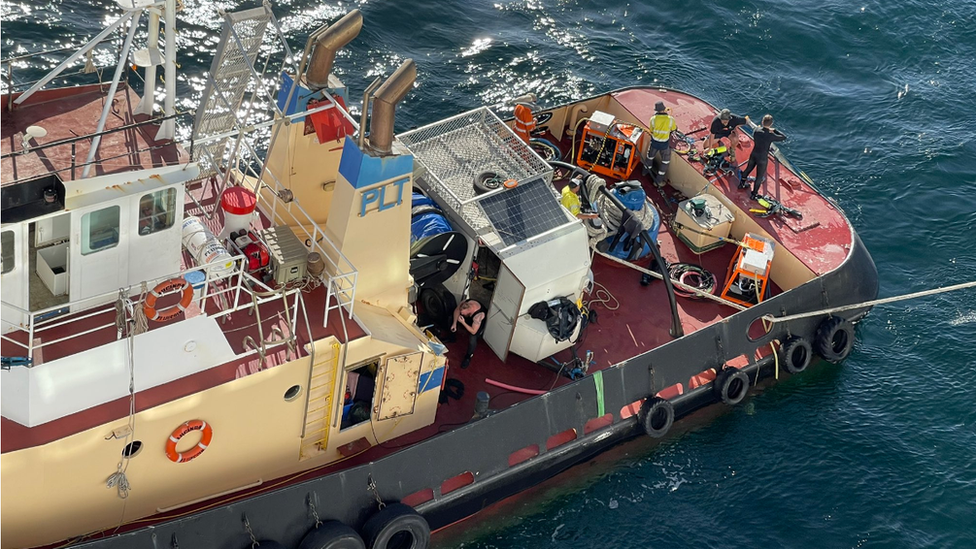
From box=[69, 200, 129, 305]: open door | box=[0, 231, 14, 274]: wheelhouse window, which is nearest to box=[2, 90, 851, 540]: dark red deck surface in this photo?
box=[69, 200, 129, 305]: open door

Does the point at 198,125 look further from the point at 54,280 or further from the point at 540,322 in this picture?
the point at 540,322

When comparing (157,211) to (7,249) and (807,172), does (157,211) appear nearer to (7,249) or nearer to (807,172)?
(7,249)

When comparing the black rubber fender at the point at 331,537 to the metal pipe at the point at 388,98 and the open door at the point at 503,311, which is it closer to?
the open door at the point at 503,311

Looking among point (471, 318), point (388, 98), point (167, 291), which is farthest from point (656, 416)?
point (167, 291)

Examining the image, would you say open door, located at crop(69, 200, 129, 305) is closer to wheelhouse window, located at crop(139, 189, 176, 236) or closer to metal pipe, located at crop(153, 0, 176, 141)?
wheelhouse window, located at crop(139, 189, 176, 236)

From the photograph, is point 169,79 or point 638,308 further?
point 638,308

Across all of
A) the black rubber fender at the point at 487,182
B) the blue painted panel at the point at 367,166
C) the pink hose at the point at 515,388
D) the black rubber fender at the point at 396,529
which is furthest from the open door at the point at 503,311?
the black rubber fender at the point at 396,529

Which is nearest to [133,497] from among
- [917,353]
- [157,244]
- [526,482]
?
[157,244]
